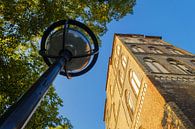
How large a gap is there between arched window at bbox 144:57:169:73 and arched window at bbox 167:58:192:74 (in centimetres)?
108

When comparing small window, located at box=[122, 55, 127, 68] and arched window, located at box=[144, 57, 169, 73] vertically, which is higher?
small window, located at box=[122, 55, 127, 68]

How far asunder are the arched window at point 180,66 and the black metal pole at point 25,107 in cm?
1376

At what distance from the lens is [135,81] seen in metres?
15.1

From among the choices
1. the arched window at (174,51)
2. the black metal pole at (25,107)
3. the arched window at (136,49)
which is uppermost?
the arched window at (174,51)

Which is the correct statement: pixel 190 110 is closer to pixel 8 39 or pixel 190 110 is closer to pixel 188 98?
pixel 188 98

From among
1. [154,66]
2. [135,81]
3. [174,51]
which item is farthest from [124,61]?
[174,51]

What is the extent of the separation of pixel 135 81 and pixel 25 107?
13.7 metres

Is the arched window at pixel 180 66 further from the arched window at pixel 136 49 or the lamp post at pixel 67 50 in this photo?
the lamp post at pixel 67 50

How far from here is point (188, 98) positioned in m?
10.4

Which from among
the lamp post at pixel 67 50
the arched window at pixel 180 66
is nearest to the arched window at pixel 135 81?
the arched window at pixel 180 66

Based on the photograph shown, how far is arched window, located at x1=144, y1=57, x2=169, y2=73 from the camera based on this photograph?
48.0 ft

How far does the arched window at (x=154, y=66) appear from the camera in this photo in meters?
14.6

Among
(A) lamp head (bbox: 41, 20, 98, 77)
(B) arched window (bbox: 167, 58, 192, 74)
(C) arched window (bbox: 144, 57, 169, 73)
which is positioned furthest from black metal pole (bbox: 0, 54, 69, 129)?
(B) arched window (bbox: 167, 58, 192, 74)

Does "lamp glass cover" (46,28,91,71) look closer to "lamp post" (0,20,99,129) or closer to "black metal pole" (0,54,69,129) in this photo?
"lamp post" (0,20,99,129)
